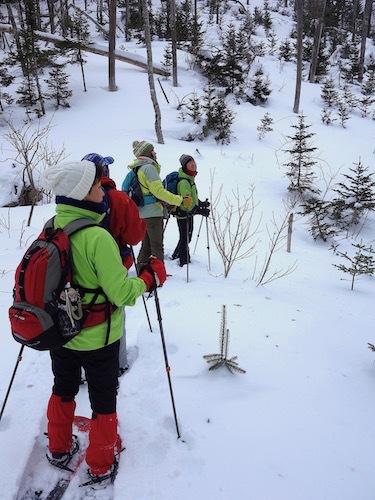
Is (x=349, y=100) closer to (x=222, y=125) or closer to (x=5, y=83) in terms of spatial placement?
(x=222, y=125)

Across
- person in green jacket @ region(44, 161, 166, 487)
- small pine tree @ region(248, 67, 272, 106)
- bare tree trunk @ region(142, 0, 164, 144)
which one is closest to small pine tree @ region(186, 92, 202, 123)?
bare tree trunk @ region(142, 0, 164, 144)

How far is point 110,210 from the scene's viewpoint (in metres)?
2.24

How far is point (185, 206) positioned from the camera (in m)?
4.84

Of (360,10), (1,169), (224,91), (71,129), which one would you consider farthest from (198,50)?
(360,10)

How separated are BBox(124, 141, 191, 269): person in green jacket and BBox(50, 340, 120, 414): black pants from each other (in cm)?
174

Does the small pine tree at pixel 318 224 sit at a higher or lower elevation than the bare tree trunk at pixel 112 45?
lower

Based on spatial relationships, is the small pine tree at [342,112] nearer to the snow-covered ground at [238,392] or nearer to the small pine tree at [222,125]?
the small pine tree at [222,125]

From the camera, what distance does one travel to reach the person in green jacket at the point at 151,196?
394cm

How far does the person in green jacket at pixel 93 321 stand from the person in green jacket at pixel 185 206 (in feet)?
8.94

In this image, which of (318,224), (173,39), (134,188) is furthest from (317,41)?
(134,188)

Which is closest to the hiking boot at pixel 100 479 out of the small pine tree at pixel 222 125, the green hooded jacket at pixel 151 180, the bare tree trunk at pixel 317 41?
the green hooded jacket at pixel 151 180

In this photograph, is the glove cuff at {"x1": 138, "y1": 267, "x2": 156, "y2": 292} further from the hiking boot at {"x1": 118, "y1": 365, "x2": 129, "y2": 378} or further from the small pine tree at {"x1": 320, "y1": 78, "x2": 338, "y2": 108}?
the small pine tree at {"x1": 320, "y1": 78, "x2": 338, "y2": 108}

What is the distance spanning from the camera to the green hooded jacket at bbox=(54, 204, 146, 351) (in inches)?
66.2

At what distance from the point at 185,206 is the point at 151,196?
77cm
